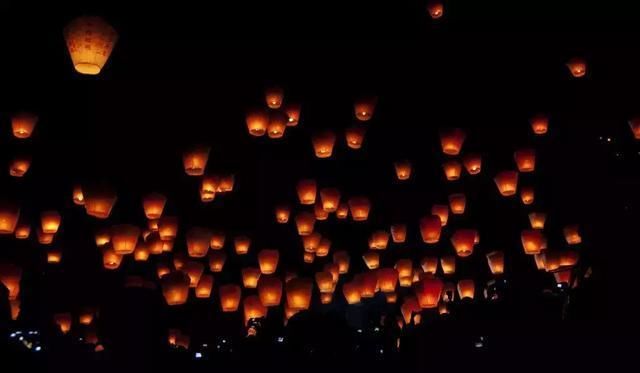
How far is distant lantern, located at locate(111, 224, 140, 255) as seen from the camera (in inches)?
358

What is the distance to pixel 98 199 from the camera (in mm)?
8516

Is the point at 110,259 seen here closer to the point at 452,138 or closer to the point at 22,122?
the point at 22,122

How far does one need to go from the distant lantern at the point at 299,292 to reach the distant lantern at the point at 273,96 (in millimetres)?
2794

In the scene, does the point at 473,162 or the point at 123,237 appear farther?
the point at 473,162

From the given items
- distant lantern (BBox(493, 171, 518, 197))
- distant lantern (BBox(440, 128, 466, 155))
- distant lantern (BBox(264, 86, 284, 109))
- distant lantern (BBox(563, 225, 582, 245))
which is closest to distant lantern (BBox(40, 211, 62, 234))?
distant lantern (BBox(264, 86, 284, 109))

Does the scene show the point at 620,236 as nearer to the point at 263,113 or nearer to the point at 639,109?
the point at 639,109

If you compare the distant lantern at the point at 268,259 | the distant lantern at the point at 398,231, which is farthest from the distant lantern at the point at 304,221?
the distant lantern at the point at 398,231

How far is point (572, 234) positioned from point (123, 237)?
6784 mm

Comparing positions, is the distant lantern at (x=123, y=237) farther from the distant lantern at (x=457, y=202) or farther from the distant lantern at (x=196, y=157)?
the distant lantern at (x=457, y=202)

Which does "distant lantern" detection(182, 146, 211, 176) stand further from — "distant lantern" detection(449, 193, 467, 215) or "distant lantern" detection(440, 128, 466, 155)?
"distant lantern" detection(449, 193, 467, 215)

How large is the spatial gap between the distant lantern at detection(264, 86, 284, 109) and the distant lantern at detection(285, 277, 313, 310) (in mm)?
2794

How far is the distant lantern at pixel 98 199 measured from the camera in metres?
8.51

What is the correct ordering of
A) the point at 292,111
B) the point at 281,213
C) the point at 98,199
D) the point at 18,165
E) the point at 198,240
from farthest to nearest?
the point at 281,213 < the point at 292,111 < the point at 18,165 < the point at 198,240 < the point at 98,199

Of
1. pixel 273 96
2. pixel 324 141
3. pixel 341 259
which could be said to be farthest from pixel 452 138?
pixel 341 259
